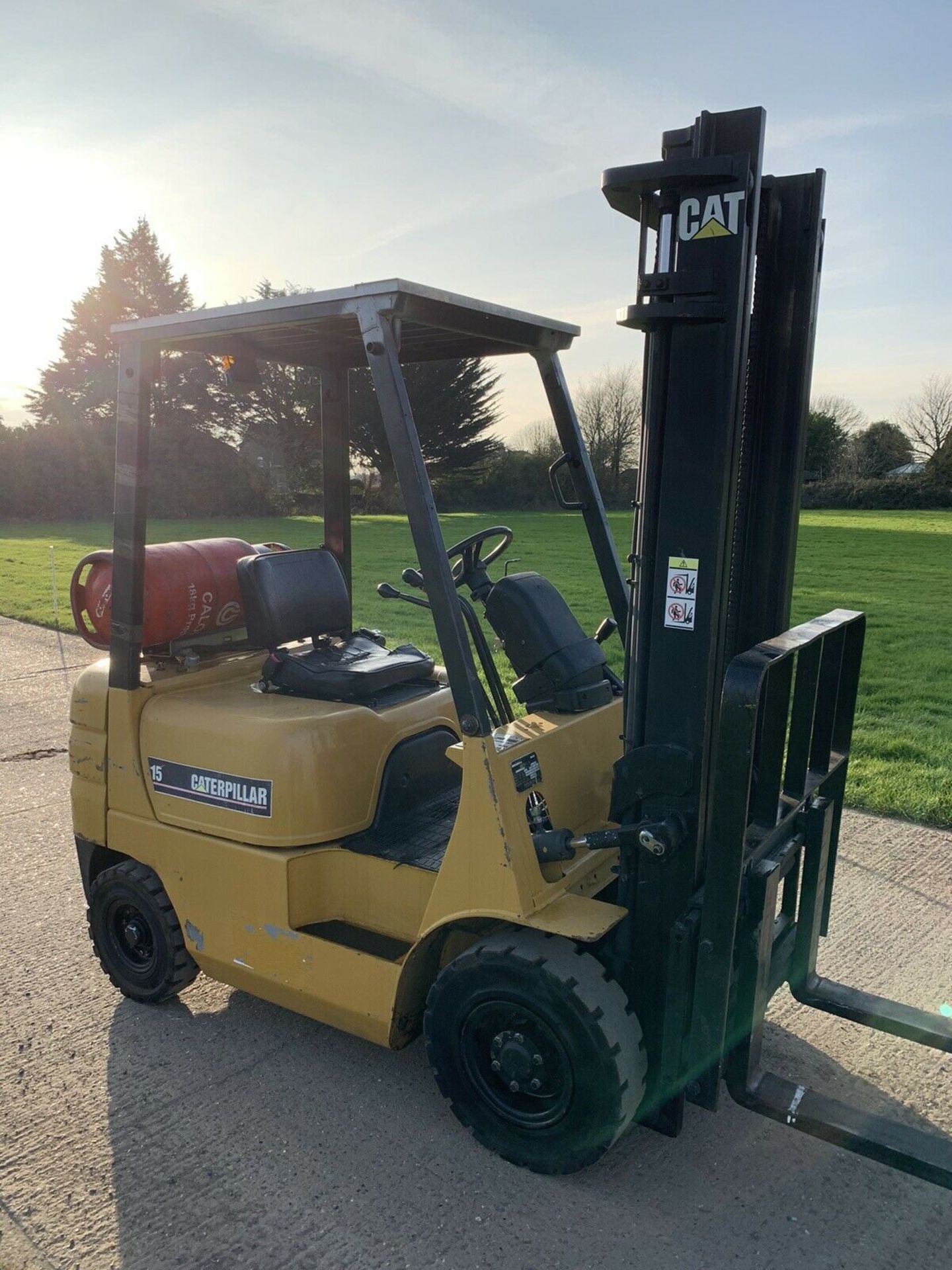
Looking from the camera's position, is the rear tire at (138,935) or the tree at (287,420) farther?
the tree at (287,420)

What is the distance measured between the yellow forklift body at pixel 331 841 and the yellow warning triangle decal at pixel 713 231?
5.07ft

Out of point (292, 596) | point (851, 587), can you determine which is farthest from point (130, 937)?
point (851, 587)

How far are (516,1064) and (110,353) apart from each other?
49.0 m

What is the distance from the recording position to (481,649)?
148 inches

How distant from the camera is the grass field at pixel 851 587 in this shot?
7277 millimetres

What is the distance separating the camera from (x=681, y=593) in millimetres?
2824

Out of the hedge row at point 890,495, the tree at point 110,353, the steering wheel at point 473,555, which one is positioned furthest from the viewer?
the hedge row at point 890,495

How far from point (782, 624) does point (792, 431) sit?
0.64 m

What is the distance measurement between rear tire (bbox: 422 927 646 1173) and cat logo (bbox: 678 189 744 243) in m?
2.08

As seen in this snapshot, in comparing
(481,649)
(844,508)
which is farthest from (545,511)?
(481,649)

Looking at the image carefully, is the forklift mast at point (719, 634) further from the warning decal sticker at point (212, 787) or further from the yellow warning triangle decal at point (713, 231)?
the warning decal sticker at point (212, 787)

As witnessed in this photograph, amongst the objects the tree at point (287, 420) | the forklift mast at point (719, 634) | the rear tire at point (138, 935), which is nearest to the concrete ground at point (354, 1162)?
the rear tire at point (138, 935)

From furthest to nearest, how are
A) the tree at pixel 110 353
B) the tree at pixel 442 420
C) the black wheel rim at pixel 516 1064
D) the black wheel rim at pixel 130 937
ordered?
the tree at pixel 110 353 < the tree at pixel 442 420 < the black wheel rim at pixel 130 937 < the black wheel rim at pixel 516 1064

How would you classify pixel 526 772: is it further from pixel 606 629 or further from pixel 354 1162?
pixel 354 1162
